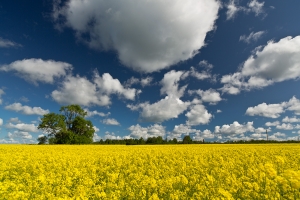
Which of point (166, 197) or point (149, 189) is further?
point (149, 189)

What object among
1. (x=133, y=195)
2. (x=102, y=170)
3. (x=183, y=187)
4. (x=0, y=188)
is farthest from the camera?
(x=102, y=170)

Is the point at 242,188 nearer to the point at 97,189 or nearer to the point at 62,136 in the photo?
the point at 97,189

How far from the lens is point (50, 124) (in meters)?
56.4

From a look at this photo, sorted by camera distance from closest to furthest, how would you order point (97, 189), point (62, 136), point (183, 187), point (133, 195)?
point (133, 195) < point (97, 189) < point (183, 187) < point (62, 136)

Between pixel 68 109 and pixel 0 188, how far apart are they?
61.3m

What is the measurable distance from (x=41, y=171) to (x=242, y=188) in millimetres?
8471

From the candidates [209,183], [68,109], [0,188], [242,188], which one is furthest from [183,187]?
[68,109]

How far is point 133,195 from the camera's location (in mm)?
5926

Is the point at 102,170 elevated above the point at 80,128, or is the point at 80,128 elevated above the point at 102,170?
the point at 80,128

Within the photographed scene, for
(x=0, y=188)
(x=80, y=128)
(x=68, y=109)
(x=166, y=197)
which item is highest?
(x=68, y=109)

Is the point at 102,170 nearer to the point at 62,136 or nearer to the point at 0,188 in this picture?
the point at 0,188

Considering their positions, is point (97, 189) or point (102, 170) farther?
point (102, 170)

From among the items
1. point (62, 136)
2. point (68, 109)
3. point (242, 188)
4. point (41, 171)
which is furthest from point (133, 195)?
point (68, 109)

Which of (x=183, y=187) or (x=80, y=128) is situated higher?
(x=80, y=128)
